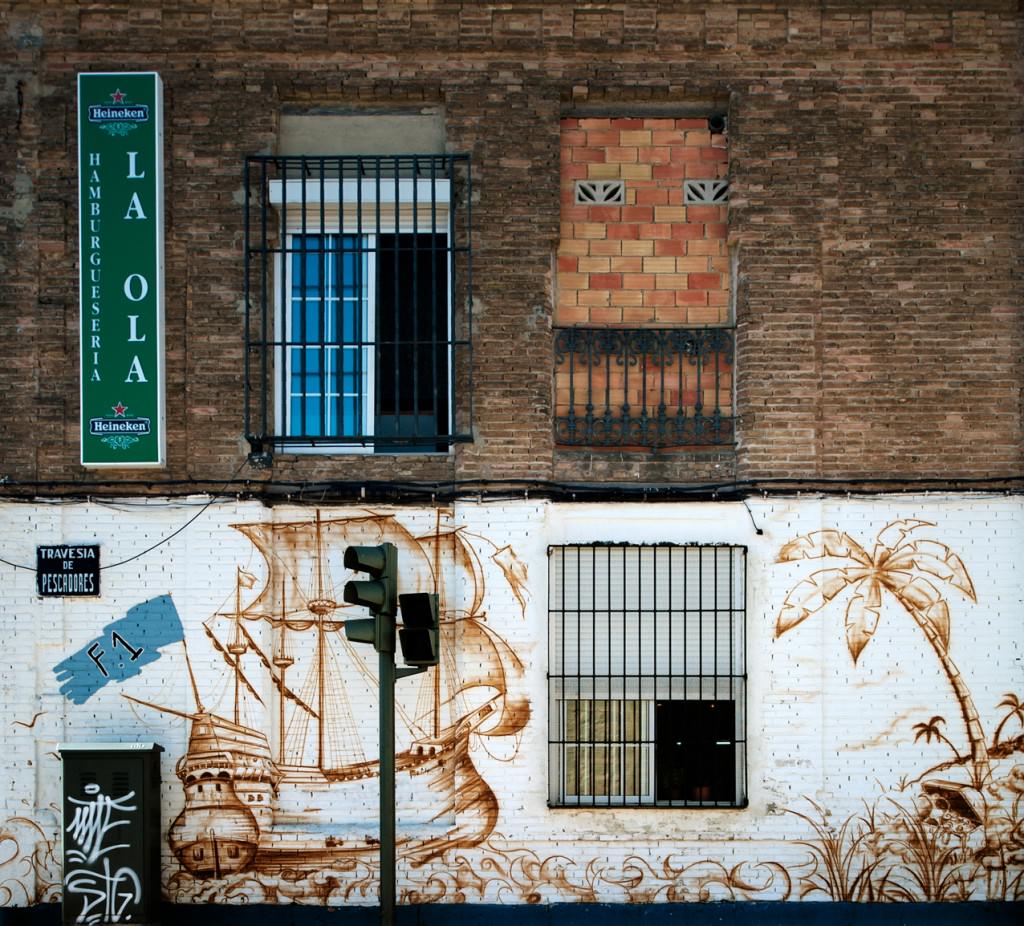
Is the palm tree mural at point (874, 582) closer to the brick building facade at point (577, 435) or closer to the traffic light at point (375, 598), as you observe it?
the brick building facade at point (577, 435)

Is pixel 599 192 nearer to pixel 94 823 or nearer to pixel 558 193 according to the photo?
pixel 558 193

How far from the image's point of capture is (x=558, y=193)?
7547 mm

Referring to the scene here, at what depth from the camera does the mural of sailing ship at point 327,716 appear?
23.8 ft

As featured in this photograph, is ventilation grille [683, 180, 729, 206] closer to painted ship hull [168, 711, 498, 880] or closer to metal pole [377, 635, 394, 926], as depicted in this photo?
metal pole [377, 635, 394, 926]

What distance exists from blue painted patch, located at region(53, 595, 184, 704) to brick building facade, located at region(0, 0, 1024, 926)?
0.07 metres

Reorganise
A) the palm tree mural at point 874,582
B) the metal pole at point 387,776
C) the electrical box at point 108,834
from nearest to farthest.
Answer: the metal pole at point 387,776 → the electrical box at point 108,834 → the palm tree mural at point 874,582

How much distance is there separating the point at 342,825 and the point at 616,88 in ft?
21.4

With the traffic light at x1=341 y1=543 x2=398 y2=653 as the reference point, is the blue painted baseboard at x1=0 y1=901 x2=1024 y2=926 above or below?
below

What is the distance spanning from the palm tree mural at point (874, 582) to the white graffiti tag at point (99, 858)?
5.44 meters

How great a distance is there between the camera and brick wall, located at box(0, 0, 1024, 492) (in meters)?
7.45

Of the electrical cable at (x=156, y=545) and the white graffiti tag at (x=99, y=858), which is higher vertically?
the electrical cable at (x=156, y=545)

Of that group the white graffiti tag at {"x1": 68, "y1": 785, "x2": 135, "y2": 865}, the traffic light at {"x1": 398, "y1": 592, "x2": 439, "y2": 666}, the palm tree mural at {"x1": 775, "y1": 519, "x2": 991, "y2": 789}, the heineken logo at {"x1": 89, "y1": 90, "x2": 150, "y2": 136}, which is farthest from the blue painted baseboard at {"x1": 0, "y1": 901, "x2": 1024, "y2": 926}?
the heineken logo at {"x1": 89, "y1": 90, "x2": 150, "y2": 136}

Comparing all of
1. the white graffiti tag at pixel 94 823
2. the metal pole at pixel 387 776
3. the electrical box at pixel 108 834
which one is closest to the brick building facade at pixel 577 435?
the electrical box at pixel 108 834

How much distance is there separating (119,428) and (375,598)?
2.98 metres
